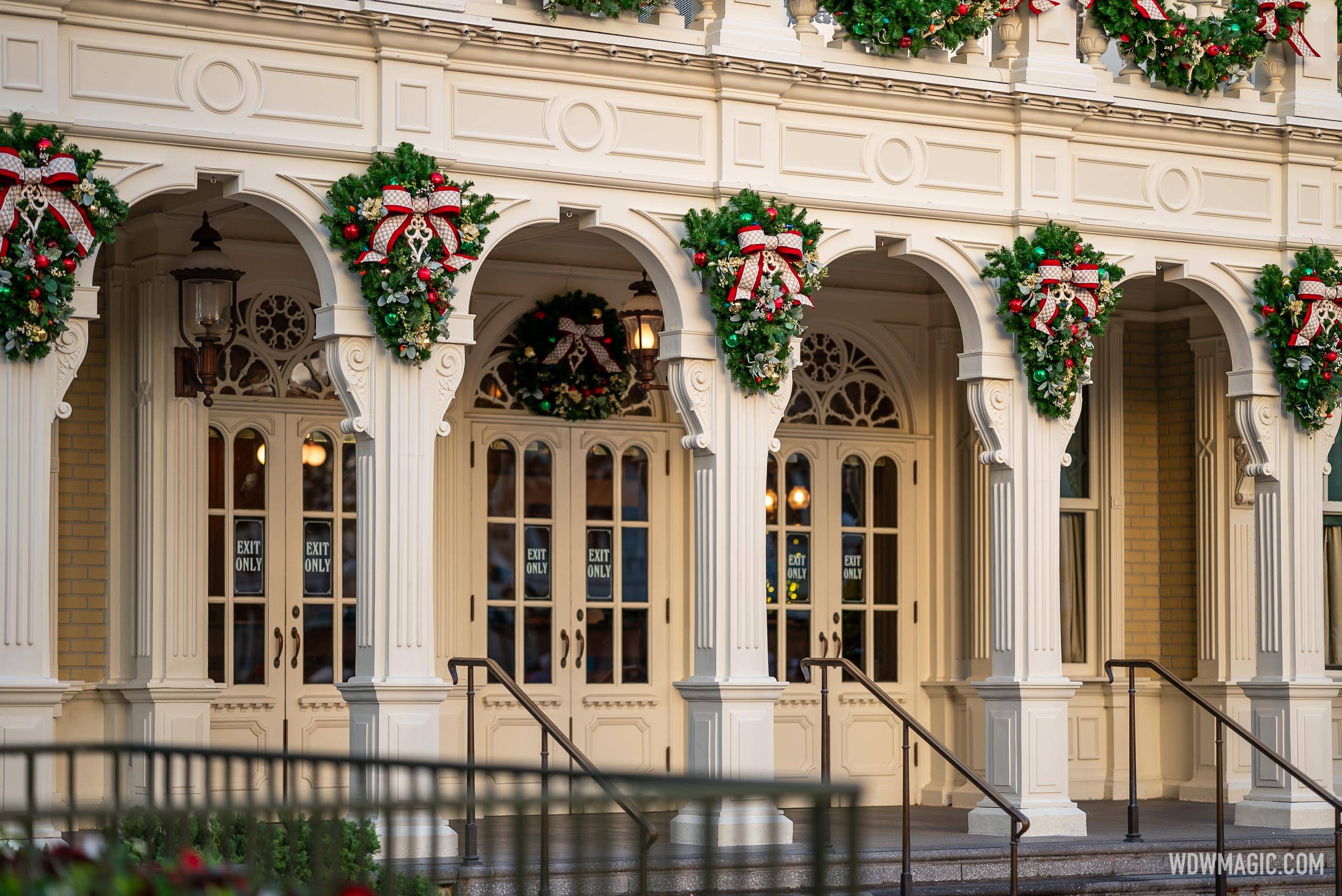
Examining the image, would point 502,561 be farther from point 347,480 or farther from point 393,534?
point 393,534

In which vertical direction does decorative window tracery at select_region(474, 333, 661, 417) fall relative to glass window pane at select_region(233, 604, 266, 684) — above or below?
above

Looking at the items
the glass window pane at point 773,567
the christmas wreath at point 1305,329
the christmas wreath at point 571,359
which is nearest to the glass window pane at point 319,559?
the christmas wreath at point 571,359

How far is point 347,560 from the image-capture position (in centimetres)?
1131

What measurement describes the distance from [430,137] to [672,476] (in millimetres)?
3567

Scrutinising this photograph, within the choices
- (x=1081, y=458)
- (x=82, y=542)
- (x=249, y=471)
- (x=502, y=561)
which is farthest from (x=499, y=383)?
(x=1081, y=458)

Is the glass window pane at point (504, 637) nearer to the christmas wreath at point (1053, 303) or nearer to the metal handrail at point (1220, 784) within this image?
the christmas wreath at point (1053, 303)

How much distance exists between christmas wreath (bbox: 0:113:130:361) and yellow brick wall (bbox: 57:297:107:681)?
7.46 ft

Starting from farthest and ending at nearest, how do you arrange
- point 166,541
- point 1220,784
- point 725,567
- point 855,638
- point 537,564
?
point 855,638 → point 537,564 → point 166,541 → point 1220,784 → point 725,567

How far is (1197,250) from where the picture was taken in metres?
11.4

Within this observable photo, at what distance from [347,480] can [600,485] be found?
1602mm

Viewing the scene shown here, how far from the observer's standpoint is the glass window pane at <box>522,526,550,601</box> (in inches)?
465

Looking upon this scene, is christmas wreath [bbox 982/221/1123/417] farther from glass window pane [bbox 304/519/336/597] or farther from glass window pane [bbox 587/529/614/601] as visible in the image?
glass window pane [bbox 304/519/336/597]

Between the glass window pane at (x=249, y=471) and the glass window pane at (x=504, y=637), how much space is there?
155 centimetres

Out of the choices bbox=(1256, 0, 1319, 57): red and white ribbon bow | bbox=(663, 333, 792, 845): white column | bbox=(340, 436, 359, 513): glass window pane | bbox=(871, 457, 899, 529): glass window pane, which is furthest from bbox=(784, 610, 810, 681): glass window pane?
bbox=(1256, 0, 1319, 57): red and white ribbon bow
